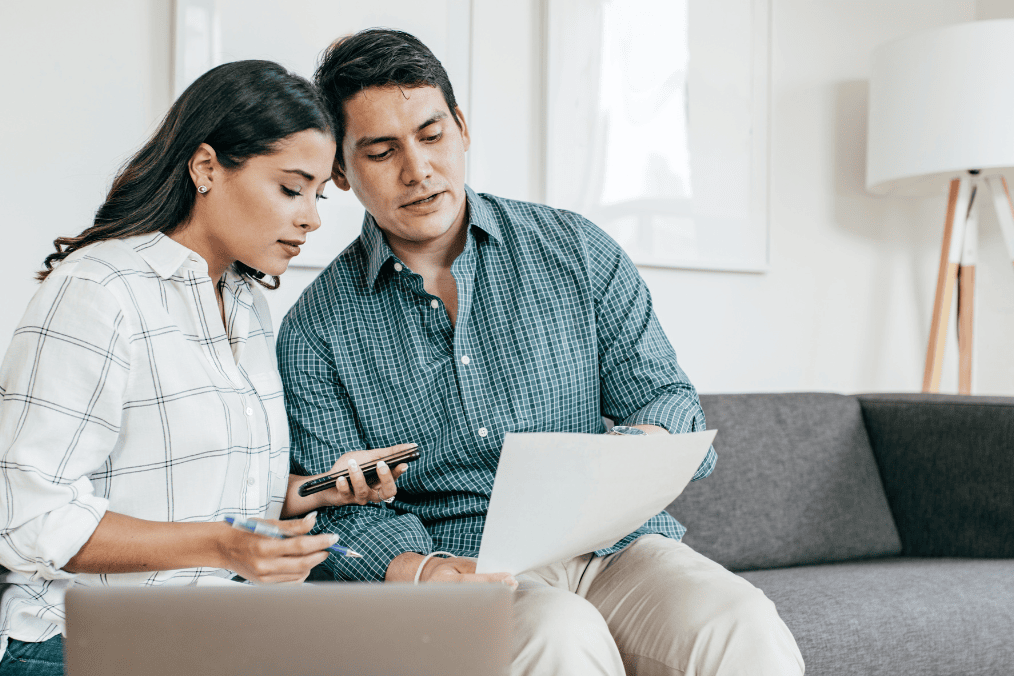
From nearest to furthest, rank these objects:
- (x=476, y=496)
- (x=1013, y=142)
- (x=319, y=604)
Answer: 1. (x=319, y=604)
2. (x=476, y=496)
3. (x=1013, y=142)

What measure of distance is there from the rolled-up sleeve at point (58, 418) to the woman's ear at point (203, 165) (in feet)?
0.66

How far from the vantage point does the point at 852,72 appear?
250cm

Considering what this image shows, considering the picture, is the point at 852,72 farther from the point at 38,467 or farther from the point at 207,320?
the point at 38,467

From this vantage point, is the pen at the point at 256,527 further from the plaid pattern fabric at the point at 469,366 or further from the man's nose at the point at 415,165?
the man's nose at the point at 415,165

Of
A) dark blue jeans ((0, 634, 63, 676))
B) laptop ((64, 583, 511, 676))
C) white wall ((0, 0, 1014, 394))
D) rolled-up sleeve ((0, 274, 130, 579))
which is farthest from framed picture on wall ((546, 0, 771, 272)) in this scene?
laptop ((64, 583, 511, 676))

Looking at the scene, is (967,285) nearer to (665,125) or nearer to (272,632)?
(665,125)

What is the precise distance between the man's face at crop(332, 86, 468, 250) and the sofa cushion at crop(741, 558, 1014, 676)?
876mm

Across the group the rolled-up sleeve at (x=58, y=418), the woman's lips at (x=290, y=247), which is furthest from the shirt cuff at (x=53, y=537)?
the woman's lips at (x=290, y=247)

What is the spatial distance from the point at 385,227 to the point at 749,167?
1.28 meters

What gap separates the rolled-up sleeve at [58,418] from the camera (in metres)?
0.85

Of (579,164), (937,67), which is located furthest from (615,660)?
(937,67)

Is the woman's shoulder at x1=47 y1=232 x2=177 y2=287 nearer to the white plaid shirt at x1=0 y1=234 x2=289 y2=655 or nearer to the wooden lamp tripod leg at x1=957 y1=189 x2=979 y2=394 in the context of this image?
the white plaid shirt at x1=0 y1=234 x2=289 y2=655

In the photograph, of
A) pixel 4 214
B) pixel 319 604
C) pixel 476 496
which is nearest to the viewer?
pixel 319 604

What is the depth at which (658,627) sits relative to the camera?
111cm
